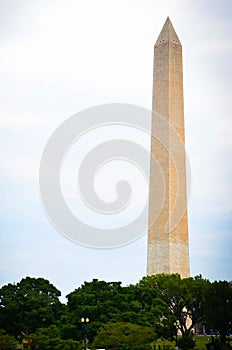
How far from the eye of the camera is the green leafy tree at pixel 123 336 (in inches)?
1631

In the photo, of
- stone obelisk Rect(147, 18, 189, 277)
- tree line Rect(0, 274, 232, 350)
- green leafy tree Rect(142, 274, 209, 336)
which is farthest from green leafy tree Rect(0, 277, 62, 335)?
stone obelisk Rect(147, 18, 189, 277)

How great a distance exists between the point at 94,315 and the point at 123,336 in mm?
5863

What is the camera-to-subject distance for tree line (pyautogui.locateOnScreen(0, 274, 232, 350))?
138ft

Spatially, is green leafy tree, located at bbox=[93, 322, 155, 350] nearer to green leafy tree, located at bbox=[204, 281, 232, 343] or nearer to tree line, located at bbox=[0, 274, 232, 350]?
tree line, located at bbox=[0, 274, 232, 350]

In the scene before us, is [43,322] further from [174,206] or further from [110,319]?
[174,206]

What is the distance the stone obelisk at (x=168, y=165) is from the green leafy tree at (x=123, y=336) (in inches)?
901

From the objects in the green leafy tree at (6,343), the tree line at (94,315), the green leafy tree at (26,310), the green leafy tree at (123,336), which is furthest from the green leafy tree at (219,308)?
the green leafy tree at (6,343)

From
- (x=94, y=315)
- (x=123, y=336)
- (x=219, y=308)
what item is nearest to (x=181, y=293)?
(x=219, y=308)

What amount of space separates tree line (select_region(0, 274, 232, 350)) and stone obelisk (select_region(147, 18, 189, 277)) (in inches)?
349

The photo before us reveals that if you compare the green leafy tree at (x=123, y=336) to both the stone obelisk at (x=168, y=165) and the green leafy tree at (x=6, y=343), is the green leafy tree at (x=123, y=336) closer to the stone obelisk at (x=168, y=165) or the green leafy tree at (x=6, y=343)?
the green leafy tree at (x=6, y=343)

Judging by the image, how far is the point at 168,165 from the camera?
67438 millimetres

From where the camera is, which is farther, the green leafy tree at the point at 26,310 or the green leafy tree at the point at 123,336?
the green leafy tree at the point at 26,310

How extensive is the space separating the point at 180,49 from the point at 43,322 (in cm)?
3694

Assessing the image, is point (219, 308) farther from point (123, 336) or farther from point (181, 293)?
point (123, 336)
